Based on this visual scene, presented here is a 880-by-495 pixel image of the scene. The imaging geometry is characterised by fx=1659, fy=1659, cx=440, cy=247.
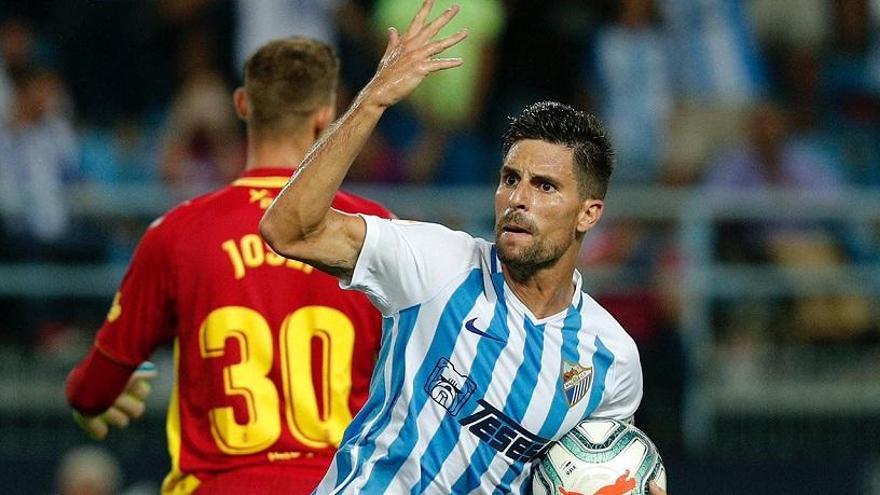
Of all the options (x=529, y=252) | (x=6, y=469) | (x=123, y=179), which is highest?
(x=529, y=252)

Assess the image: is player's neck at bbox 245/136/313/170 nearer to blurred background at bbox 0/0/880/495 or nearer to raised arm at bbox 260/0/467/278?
raised arm at bbox 260/0/467/278

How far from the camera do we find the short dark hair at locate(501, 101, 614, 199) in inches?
191

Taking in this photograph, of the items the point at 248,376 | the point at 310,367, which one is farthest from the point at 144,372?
the point at 310,367

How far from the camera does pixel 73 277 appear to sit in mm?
10203

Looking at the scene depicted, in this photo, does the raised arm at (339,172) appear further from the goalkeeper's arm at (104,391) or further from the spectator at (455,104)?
the spectator at (455,104)

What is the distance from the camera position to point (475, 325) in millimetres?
4809

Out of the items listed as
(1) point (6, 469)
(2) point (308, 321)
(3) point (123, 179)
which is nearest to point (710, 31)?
(3) point (123, 179)

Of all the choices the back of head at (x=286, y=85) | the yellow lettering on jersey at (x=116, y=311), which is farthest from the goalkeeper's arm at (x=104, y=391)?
the back of head at (x=286, y=85)

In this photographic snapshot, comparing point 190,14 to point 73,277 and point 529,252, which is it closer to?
point 73,277

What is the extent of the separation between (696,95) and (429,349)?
23.5ft

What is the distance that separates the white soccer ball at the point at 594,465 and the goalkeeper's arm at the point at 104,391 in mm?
1780

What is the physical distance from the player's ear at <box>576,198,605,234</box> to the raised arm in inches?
24.6

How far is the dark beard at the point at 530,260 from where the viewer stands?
4786mm

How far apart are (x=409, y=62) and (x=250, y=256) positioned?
1241 millimetres
